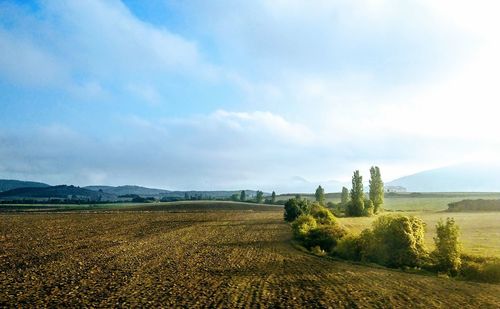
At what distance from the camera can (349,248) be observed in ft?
164

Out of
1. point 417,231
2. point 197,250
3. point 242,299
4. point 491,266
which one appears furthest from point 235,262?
point 491,266

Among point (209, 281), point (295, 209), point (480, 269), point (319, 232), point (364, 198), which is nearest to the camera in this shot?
point (209, 281)

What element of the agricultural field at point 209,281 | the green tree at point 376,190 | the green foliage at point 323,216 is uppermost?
the green tree at point 376,190

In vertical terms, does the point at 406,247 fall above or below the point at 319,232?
below

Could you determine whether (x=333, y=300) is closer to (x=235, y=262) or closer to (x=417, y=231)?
(x=235, y=262)

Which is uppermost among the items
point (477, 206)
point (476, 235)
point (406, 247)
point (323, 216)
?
point (477, 206)

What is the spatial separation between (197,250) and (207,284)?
2045 centimetres

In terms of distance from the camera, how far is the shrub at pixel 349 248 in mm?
48844

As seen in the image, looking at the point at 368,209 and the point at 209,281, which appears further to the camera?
the point at 368,209

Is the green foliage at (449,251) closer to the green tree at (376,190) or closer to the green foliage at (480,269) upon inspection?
the green foliage at (480,269)

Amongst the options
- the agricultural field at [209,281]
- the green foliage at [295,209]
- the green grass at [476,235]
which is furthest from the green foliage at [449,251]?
the green foliage at [295,209]

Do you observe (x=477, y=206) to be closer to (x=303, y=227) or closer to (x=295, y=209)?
(x=295, y=209)

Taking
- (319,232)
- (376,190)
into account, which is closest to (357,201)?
(376,190)

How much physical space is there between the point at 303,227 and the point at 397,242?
82.1ft
